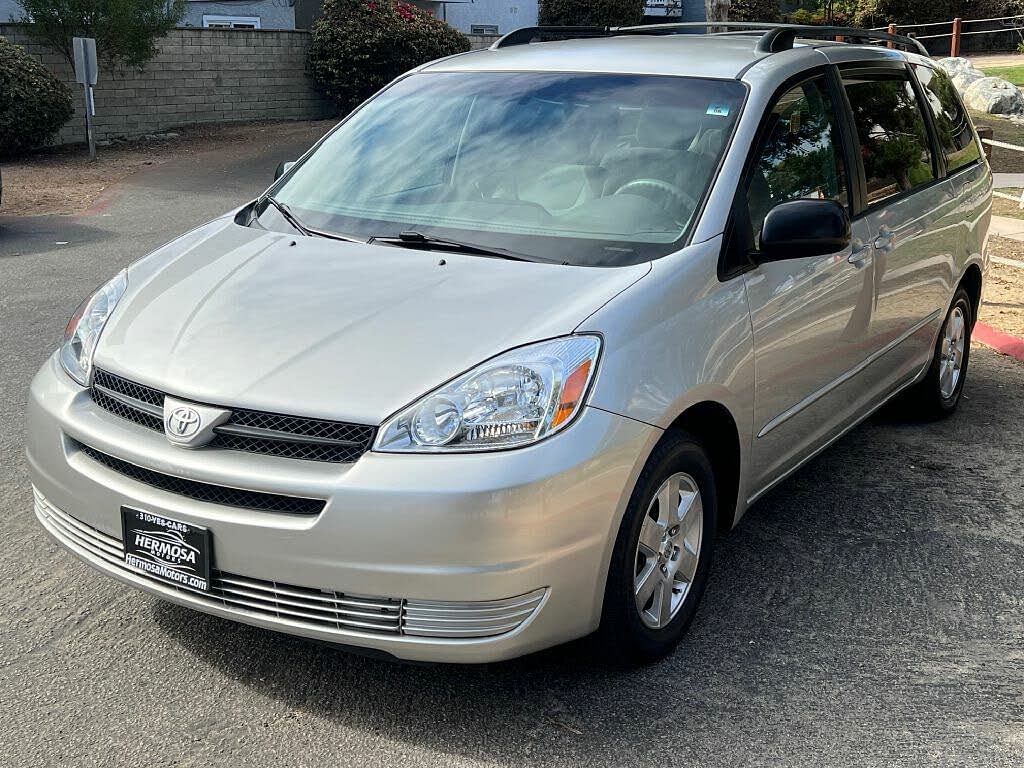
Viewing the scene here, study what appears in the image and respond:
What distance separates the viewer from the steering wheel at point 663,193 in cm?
386

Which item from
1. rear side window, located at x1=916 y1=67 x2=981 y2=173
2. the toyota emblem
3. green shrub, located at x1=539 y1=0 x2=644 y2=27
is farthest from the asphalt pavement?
green shrub, located at x1=539 y1=0 x2=644 y2=27

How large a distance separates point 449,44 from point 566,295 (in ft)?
74.7

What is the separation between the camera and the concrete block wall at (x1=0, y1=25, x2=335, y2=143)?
20453 mm

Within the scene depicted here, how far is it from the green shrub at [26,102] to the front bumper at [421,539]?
1594cm

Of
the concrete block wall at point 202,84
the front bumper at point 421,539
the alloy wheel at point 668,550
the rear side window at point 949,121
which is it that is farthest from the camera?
the concrete block wall at point 202,84

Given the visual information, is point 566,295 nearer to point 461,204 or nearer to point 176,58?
point 461,204

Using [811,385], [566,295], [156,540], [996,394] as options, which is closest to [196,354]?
[156,540]

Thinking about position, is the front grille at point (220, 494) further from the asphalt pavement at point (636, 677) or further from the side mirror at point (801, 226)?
the side mirror at point (801, 226)

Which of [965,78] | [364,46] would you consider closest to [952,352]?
[364,46]

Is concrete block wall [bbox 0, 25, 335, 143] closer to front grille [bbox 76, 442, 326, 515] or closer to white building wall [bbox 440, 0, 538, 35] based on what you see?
white building wall [bbox 440, 0, 538, 35]

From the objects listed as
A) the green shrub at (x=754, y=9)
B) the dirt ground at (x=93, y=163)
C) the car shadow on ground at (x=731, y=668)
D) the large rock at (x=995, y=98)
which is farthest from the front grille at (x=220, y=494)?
the green shrub at (x=754, y=9)

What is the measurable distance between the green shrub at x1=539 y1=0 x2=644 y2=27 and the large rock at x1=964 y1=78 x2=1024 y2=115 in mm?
9865

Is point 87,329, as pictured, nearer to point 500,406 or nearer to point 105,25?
point 500,406

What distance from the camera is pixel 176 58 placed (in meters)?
21.9
